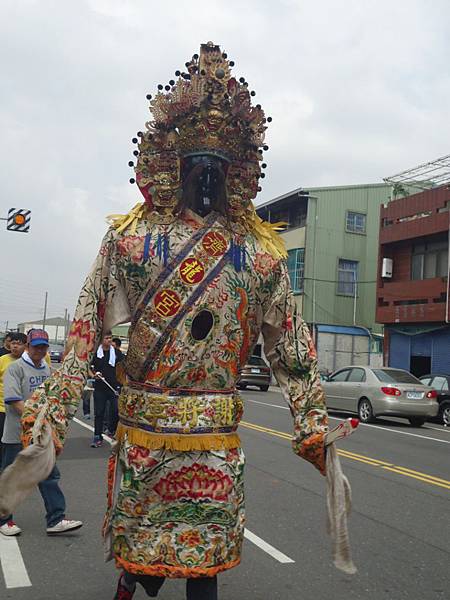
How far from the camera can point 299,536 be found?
554 centimetres

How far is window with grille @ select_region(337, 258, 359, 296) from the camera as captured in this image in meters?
35.8

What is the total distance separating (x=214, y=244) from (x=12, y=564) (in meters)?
2.97

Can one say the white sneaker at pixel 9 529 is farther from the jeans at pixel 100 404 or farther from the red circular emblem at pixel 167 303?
the jeans at pixel 100 404

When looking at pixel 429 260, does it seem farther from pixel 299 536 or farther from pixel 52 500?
pixel 52 500

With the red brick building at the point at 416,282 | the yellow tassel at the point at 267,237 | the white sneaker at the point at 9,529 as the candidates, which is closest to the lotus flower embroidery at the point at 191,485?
the yellow tassel at the point at 267,237

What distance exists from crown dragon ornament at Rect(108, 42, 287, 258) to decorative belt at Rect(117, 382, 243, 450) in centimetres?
78

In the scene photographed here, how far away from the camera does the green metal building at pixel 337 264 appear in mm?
34750

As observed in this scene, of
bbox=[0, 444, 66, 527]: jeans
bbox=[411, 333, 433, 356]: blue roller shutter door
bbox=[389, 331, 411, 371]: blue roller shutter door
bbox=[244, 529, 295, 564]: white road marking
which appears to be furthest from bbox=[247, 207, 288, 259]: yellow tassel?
bbox=[389, 331, 411, 371]: blue roller shutter door

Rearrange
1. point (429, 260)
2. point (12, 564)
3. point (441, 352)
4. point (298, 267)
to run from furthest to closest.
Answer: point (298, 267)
point (429, 260)
point (441, 352)
point (12, 564)

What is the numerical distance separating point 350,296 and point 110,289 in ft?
110

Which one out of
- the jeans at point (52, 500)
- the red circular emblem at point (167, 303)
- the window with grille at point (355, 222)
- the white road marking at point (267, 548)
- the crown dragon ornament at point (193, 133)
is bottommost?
the white road marking at point (267, 548)

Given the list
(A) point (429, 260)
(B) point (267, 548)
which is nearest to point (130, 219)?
(B) point (267, 548)

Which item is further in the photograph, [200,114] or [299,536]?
[299,536]

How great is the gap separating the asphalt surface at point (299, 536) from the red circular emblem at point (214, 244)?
2231 mm
